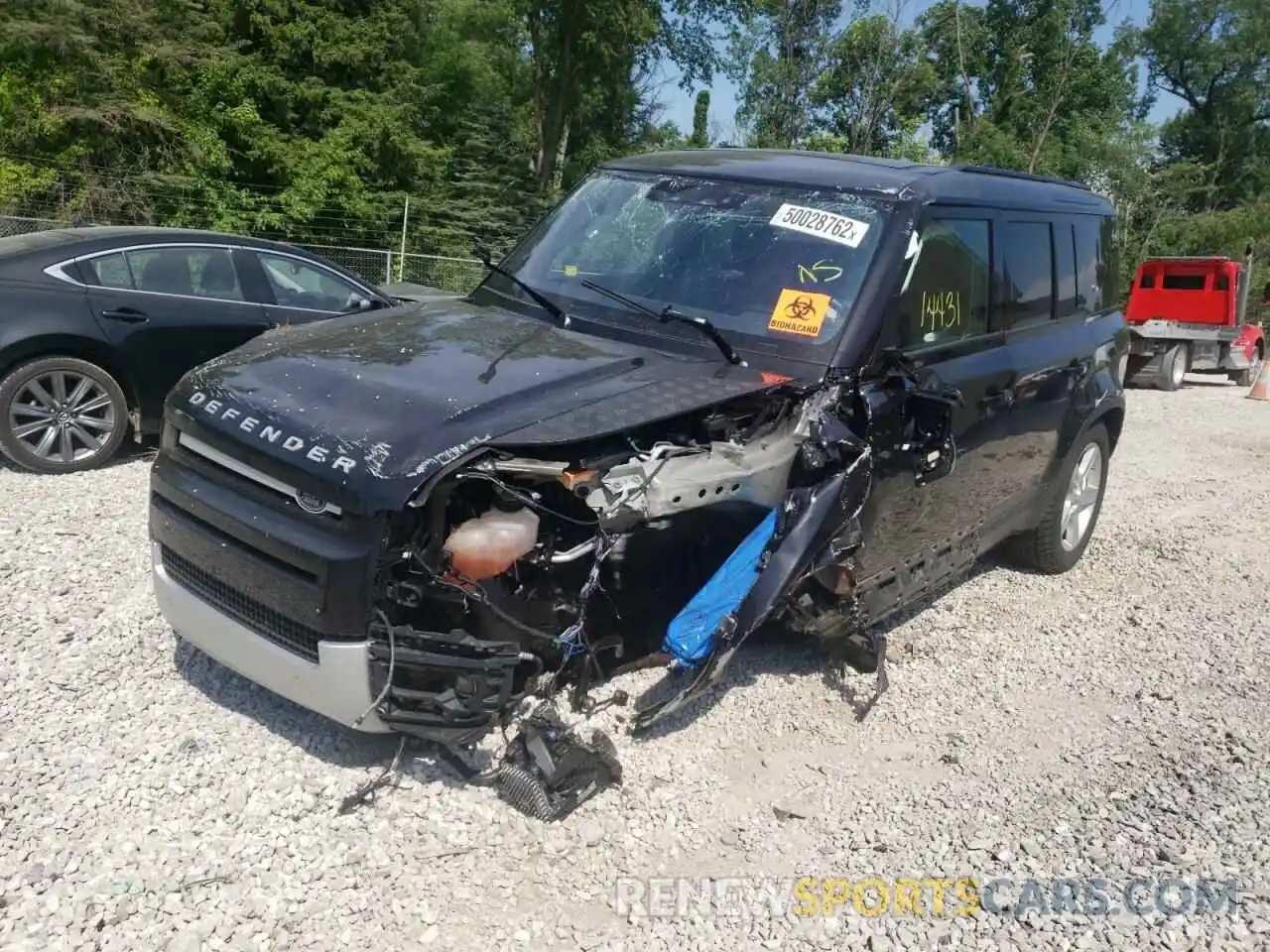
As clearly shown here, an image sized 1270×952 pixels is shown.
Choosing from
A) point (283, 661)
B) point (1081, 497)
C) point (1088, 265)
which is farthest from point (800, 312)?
point (1081, 497)

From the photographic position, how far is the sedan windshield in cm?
405

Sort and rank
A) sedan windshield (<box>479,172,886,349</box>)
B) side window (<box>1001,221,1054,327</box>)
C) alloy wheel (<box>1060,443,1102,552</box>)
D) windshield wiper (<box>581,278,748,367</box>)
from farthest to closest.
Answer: alloy wheel (<box>1060,443,1102,552</box>) → side window (<box>1001,221,1054,327</box>) → sedan windshield (<box>479,172,886,349</box>) → windshield wiper (<box>581,278,748,367</box>)

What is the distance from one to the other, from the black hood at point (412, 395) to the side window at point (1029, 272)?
1822 millimetres

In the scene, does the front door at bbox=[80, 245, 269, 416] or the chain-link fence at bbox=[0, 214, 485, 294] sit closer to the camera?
the front door at bbox=[80, 245, 269, 416]

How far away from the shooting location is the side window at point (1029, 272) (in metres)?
4.95

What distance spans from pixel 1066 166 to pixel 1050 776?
33.4 m

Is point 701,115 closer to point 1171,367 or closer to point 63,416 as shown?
point 1171,367

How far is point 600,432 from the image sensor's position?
319 centimetres

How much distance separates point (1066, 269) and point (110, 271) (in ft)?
18.9

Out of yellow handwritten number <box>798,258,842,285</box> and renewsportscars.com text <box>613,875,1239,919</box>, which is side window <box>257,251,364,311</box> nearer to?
yellow handwritten number <box>798,258,842,285</box>

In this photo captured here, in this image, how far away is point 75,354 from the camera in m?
6.54

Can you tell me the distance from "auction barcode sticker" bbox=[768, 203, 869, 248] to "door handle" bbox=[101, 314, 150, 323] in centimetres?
445

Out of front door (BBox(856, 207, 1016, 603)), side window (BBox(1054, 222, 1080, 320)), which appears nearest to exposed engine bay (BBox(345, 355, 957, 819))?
front door (BBox(856, 207, 1016, 603))

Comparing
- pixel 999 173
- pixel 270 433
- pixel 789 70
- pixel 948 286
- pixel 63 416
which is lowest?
pixel 63 416
